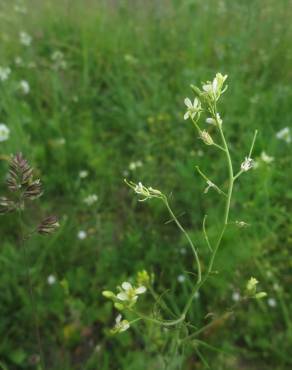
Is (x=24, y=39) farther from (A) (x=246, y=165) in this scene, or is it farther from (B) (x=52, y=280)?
(A) (x=246, y=165)

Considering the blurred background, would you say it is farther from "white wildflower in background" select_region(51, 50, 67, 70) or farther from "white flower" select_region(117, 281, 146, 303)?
"white flower" select_region(117, 281, 146, 303)

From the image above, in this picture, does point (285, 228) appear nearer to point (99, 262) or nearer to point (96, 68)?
point (99, 262)

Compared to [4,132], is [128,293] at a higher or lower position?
higher

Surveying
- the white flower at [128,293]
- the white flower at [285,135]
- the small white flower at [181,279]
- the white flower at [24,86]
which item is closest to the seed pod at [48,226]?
the white flower at [128,293]

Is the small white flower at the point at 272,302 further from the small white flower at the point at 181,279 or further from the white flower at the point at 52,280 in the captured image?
the white flower at the point at 52,280

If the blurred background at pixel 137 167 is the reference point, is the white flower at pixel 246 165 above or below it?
above

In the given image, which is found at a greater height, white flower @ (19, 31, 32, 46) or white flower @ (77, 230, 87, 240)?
white flower @ (19, 31, 32, 46)

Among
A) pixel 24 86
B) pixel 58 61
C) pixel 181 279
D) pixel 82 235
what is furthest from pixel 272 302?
pixel 58 61

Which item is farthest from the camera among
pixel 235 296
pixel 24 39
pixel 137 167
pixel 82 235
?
pixel 24 39

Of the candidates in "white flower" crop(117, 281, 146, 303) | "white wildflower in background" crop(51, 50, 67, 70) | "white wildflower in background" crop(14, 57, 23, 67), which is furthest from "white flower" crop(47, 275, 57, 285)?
"white wildflower in background" crop(14, 57, 23, 67)
